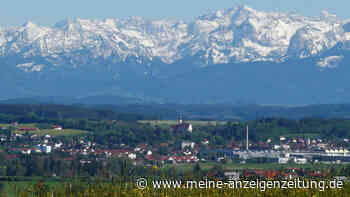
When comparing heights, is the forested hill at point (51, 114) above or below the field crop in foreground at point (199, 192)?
below

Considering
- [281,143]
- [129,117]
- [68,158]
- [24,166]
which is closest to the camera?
[24,166]

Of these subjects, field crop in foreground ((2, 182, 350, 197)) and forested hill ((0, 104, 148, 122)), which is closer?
field crop in foreground ((2, 182, 350, 197))

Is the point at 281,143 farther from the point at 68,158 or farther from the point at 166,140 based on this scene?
the point at 68,158

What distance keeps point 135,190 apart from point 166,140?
107 meters

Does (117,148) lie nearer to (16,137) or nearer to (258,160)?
(16,137)

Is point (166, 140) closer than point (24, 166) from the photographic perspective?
No

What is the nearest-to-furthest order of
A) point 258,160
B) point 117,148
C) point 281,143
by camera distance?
point 258,160, point 117,148, point 281,143

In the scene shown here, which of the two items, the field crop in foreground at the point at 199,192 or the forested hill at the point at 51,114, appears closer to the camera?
the field crop in foreground at the point at 199,192

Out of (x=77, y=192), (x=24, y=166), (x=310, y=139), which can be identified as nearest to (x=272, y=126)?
(x=310, y=139)

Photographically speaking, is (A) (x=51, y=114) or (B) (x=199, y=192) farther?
(A) (x=51, y=114)

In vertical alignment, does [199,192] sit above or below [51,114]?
above

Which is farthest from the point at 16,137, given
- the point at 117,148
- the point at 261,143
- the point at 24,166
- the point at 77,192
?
the point at 77,192

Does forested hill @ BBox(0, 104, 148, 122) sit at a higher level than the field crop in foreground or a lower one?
lower

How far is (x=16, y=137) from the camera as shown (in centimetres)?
13475
